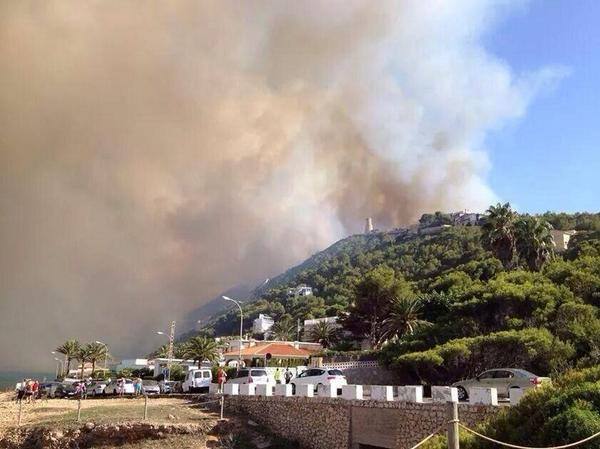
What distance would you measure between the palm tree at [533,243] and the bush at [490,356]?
24418 millimetres

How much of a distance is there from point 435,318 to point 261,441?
2430 centimetres

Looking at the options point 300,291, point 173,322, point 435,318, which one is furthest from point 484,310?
point 300,291

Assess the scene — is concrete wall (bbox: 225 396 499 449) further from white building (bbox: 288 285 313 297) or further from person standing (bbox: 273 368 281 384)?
white building (bbox: 288 285 313 297)

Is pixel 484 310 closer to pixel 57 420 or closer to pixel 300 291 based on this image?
pixel 57 420

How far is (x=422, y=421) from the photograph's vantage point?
19219 mm

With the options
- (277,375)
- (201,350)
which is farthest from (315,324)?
(277,375)

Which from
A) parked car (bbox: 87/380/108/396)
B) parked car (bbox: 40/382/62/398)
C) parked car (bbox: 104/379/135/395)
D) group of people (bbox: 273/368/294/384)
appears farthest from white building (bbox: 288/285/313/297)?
group of people (bbox: 273/368/294/384)

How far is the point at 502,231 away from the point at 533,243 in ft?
10.0

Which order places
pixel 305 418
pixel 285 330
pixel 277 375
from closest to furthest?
pixel 305 418, pixel 277 375, pixel 285 330

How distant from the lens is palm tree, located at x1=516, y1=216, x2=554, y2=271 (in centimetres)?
5447

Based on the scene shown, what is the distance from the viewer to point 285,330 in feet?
382

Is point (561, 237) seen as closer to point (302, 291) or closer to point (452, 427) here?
point (302, 291)

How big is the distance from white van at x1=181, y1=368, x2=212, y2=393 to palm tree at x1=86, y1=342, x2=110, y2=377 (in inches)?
1810

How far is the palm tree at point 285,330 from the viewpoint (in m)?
107
